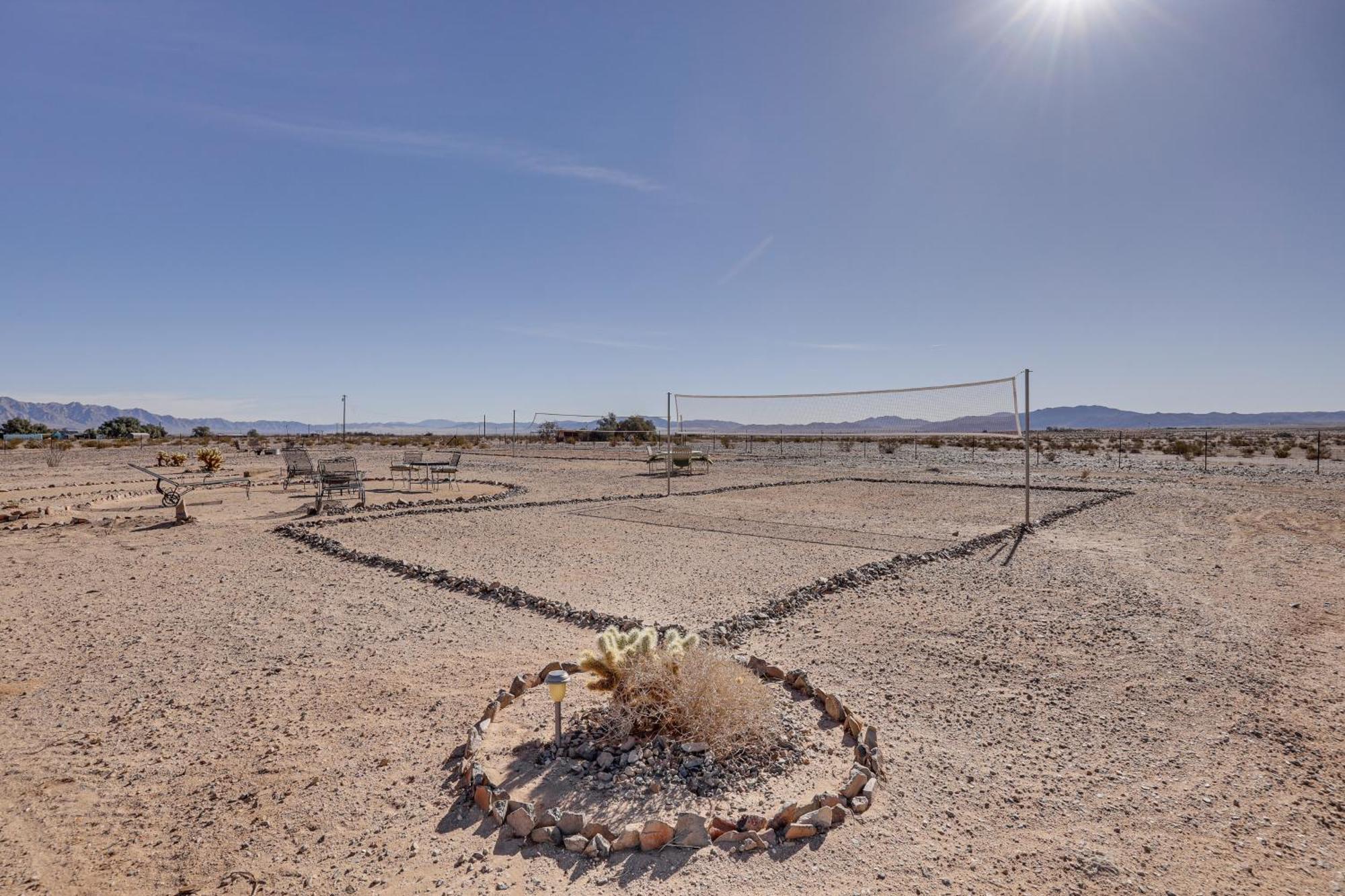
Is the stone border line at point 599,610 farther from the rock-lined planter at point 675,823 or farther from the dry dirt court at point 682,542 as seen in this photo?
the rock-lined planter at point 675,823

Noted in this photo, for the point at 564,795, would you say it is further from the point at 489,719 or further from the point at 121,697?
the point at 121,697

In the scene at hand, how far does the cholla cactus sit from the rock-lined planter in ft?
2.60

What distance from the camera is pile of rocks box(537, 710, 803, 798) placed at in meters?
3.16

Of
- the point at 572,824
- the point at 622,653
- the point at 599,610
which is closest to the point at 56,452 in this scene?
the point at 599,610

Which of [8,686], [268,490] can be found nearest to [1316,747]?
[8,686]

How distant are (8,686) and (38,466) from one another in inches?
1014

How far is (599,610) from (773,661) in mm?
1808

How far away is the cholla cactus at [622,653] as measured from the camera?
12.2ft

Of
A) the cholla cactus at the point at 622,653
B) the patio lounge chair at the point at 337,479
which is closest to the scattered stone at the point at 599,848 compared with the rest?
the cholla cactus at the point at 622,653

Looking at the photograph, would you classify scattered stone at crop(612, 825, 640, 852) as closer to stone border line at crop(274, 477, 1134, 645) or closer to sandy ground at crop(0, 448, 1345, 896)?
sandy ground at crop(0, 448, 1345, 896)

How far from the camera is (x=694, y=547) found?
30.0 ft

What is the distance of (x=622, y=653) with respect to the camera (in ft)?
12.3

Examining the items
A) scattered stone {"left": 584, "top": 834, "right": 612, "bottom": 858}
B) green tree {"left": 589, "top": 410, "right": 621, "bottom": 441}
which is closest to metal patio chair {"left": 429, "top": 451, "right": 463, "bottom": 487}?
scattered stone {"left": 584, "top": 834, "right": 612, "bottom": 858}

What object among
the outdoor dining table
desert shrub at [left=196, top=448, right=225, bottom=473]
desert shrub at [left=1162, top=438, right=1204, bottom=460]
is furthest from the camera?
desert shrub at [left=1162, top=438, right=1204, bottom=460]
